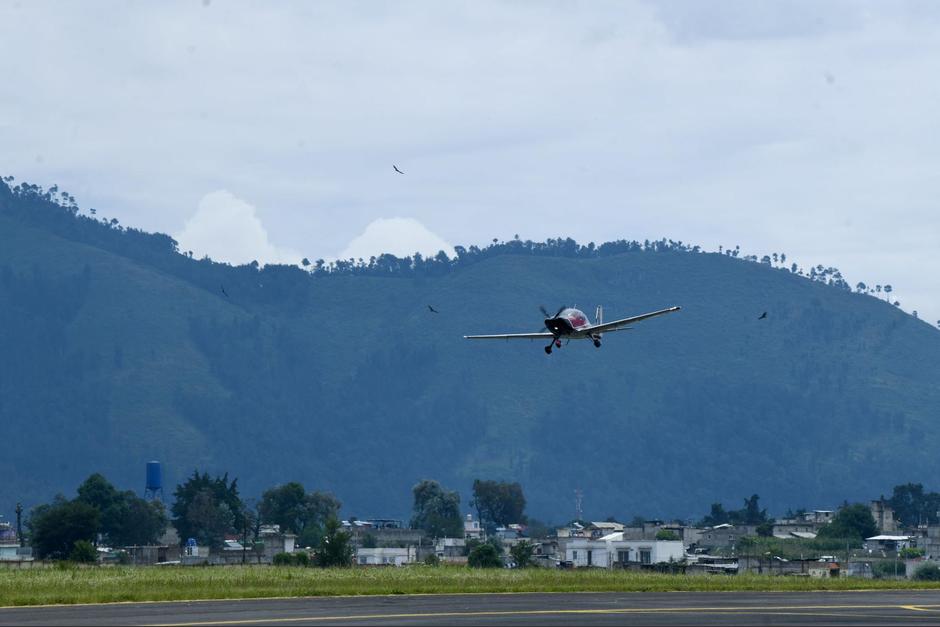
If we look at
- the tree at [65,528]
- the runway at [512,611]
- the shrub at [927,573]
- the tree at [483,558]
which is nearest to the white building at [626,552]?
the shrub at [927,573]

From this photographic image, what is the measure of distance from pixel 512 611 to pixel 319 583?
21.1 meters

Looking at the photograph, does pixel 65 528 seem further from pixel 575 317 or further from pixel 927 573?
pixel 575 317

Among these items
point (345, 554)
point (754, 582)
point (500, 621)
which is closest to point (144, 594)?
point (500, 621)

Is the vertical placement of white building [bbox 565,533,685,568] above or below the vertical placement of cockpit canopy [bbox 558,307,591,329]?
below

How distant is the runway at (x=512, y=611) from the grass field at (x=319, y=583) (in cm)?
392

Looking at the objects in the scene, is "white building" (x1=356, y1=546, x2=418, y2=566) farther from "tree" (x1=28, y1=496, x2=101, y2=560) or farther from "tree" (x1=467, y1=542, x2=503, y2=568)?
"tree" (x1=467, y1=542, x2=503, y2=568)

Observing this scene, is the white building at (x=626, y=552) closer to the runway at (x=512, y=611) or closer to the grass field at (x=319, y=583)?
the grass field at (x=319, y=583)

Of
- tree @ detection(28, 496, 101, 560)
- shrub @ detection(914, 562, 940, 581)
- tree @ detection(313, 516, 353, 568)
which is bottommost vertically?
shrub @ detection(914, 562, 940, 581)

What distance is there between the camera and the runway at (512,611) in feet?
179

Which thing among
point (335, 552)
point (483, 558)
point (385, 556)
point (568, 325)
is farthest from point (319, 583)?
point (385, 556)

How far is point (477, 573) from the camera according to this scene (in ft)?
293

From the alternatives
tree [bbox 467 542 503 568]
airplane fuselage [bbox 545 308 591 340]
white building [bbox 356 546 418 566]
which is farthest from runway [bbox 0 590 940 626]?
white building [bbox 356 546 418 566]

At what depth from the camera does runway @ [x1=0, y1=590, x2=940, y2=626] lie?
54.6 meters

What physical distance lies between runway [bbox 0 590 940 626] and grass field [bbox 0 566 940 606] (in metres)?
3.92
